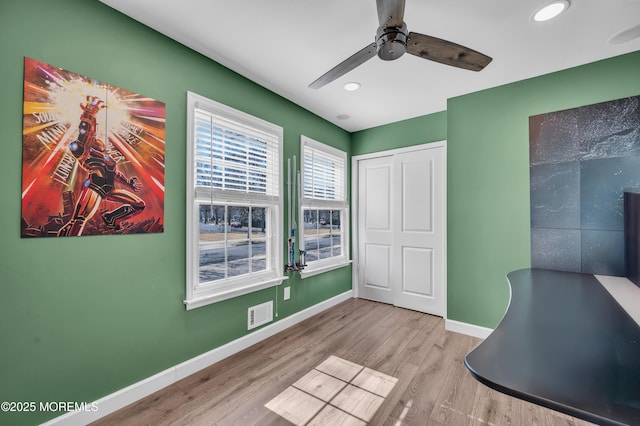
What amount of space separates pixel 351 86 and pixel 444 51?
131cm

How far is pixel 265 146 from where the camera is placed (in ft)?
9.28

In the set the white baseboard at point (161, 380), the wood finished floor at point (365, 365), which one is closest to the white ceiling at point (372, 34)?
the white baseboard at point (161, 380)

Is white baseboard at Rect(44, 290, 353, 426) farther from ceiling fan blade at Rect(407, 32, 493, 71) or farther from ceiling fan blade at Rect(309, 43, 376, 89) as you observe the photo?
ceiling fan blade at Rect(407, 32, 493, 71)

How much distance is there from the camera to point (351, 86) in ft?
9.18

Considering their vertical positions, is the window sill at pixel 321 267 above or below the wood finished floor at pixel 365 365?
above

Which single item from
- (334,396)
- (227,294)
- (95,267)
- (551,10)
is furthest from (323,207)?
(551,10)

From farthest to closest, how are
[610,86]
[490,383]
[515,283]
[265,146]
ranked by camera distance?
[265,146] → [610,86] → [515,283] → [490,383]

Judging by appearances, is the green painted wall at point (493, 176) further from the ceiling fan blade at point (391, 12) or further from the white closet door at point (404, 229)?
the ceiling fan blade at point (391, 12)

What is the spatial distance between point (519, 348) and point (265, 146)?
255cm

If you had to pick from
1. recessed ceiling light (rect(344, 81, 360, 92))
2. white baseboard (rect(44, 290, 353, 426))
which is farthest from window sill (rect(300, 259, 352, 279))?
recessed ceiling light (rect(344, 81, 360, 92))

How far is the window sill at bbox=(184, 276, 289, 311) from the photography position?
Result: 2.14 m

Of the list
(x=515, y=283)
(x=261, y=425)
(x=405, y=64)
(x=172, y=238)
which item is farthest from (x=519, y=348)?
(x=405, y=64)

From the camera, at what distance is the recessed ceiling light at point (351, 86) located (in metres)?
2.74

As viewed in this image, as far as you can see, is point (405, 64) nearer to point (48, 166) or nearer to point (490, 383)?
point (490, 383)
